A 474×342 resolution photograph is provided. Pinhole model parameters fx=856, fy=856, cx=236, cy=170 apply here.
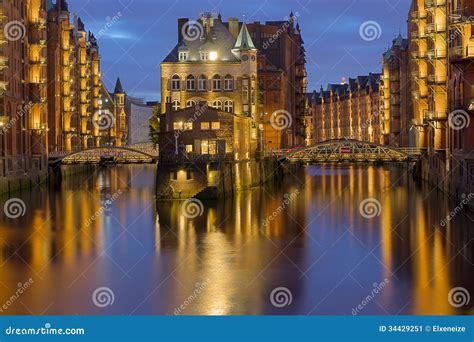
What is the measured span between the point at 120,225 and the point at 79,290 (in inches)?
670

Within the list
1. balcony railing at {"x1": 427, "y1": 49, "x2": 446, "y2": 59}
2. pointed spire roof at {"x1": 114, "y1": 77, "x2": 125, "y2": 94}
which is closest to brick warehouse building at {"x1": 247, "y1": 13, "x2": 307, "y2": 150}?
balcony railing at {"x1": 427, "y1": 49, "x2": 446, "y2": 59}

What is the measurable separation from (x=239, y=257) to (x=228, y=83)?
4057 cm

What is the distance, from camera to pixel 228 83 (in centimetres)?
7069

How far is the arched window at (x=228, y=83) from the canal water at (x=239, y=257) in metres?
17.6

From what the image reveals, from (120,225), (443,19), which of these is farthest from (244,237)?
(443,19)

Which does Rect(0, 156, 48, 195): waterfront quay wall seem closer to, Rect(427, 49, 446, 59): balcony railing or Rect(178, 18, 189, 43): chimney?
Rect(178, 18, 189, 43): chimney

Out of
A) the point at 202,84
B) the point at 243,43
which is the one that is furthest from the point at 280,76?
the point at 202,84

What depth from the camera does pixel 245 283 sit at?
2597cm

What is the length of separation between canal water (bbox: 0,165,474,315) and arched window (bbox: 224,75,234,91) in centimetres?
1757

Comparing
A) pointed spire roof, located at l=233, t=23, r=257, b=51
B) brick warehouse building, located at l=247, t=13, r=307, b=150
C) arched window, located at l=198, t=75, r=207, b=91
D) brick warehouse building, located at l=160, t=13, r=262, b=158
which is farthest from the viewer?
brick warehouse building, located at l=247, t=13, r=307, b=150

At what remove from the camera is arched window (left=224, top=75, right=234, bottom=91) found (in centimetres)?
7069

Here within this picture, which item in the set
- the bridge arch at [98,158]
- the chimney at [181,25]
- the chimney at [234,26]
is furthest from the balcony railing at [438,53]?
the chimney at [181,25]

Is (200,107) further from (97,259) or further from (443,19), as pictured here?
(97,259)

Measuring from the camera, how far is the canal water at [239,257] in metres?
23.4
